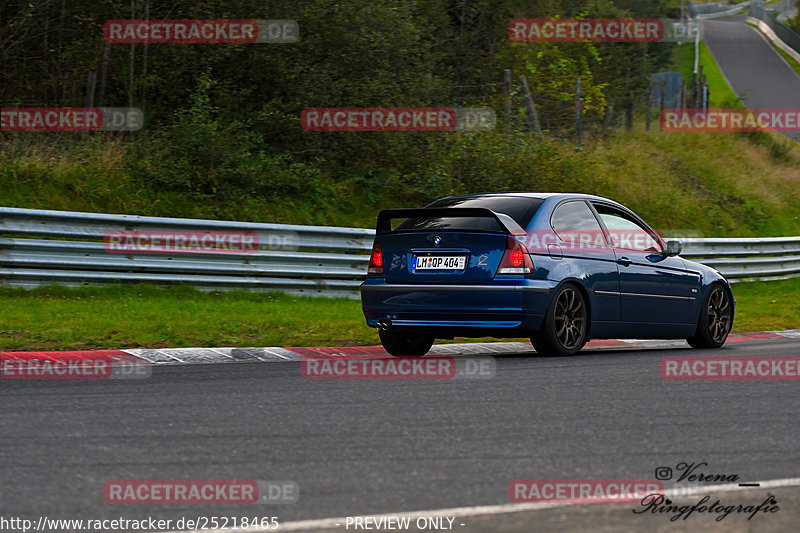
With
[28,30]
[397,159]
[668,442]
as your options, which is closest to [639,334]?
[668,442]

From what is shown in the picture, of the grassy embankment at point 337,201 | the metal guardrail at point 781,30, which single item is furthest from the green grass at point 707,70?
the grassy embankment at point 337,201

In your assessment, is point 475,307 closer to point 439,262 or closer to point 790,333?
point 439,262

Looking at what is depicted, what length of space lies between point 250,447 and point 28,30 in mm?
14948

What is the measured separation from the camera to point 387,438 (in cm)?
602

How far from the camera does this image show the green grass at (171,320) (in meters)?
10.3

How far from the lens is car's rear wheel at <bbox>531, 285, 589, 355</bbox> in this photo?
33.2 feet

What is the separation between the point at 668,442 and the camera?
5.98 metres

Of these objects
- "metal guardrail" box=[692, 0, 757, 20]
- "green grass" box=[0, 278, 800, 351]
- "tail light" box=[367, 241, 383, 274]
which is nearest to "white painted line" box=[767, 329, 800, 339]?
"green grass" box=[0, 278, 800, 351]

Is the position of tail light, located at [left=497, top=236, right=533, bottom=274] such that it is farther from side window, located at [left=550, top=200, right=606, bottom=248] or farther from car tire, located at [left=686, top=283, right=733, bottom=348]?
car tire, located at [left=686, top=283, right=733, bottom=348]

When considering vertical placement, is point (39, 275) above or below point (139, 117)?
below

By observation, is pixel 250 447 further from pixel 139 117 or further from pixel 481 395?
pixel 139 117

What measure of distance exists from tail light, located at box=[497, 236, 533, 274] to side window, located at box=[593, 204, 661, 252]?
1.63 m

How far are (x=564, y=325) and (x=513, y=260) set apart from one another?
2.96ft

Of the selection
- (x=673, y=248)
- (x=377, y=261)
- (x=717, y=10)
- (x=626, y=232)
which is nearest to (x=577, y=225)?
(x=626, y=232)
